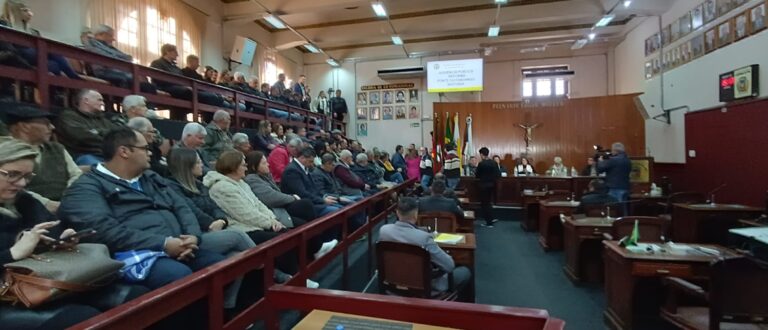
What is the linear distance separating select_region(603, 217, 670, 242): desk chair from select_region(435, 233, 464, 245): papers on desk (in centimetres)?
141

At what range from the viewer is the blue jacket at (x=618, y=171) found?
6.37 m

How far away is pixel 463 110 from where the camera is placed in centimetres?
1135

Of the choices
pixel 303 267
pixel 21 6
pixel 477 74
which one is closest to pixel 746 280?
pixel 303 267

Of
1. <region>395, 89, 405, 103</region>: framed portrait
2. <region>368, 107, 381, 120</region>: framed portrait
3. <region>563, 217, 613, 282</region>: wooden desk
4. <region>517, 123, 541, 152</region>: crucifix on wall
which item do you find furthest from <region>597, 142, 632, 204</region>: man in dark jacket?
<region>368, 107, 381, 120</region>: framed portrait

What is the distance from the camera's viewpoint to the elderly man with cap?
8.09 ft

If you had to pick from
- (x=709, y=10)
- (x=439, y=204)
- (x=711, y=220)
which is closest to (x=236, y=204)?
(x=439, y=204)

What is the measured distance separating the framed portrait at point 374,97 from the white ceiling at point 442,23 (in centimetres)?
128

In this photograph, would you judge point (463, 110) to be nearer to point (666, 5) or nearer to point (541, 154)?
point (541, 154)

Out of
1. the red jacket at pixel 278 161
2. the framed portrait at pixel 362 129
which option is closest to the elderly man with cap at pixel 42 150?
the red jacket at pixel 278 161

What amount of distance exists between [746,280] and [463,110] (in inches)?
370

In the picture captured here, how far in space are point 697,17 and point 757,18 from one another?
6.50 ft

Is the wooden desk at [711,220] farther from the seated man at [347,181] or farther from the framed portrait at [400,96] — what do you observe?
the framed portrait at [400,96]

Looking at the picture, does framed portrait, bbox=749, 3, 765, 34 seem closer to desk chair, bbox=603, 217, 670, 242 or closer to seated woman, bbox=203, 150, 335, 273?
desk chair, bbox=603, 217, 670, 242

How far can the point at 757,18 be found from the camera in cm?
567
